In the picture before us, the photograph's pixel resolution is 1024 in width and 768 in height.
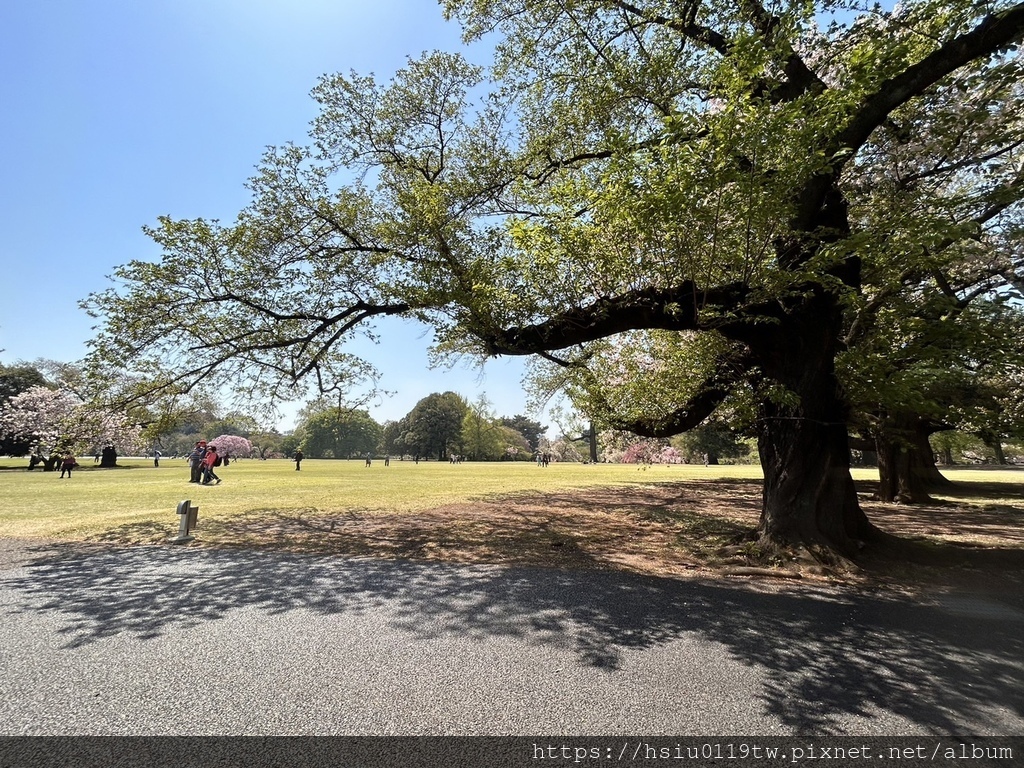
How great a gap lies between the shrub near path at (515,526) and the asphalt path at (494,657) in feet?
4.55

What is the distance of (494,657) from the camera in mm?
3848

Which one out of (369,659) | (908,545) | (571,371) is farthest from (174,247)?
(908,545)

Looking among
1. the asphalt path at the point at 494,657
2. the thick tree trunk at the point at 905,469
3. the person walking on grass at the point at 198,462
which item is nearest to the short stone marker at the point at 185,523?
the asphalt path at the point at 494,657

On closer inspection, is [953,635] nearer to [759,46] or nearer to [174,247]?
[759,46]

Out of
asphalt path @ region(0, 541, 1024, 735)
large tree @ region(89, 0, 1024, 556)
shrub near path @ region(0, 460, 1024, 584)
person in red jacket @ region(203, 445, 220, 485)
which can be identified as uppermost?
large tree @ region(89, 0, 1024, 556)

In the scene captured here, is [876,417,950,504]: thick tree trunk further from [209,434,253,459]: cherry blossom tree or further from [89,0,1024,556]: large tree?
[209,434,253,459]: cherry blossom tree

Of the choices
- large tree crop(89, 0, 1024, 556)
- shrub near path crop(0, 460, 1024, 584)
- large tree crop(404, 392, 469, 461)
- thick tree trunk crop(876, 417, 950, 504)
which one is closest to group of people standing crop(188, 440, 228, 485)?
shrub near path crop(0, 460, 1024, 584)

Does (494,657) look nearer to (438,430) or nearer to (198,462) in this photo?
(198,462)

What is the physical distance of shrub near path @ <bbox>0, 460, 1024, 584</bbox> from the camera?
7238mm

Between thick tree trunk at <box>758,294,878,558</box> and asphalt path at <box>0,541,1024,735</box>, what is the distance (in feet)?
5.29

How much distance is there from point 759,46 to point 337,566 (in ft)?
28.1

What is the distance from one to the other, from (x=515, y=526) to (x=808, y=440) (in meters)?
6.23

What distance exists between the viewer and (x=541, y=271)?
7.47m

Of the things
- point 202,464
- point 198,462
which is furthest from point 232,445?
point 202,464
